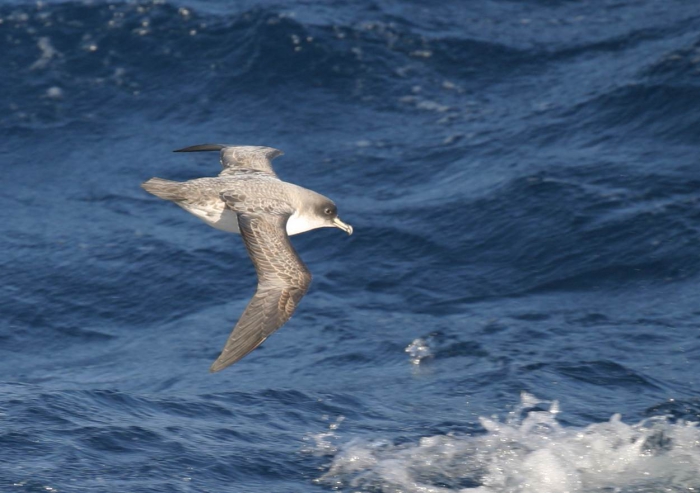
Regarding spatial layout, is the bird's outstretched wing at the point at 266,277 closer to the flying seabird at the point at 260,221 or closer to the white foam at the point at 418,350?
the flying seabird at the point at 260,221

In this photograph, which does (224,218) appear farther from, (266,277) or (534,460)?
(534,460)

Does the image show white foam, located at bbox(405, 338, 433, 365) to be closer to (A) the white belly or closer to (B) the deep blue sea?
(B) the deep blue sea

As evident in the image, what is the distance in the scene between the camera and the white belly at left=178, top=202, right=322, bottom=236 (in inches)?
389

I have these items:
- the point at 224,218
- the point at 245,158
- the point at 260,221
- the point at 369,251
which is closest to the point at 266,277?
the point at 260,221

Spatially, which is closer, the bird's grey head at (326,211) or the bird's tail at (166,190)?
the bird's tail at (166,190)

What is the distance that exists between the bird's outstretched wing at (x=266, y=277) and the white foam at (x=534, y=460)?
1.74 m

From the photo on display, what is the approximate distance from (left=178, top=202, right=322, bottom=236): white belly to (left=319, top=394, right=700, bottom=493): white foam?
6.39ft

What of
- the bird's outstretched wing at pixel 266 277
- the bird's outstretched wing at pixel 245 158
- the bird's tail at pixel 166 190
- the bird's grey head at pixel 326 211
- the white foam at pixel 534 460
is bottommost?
the white foam at pixel 534 460

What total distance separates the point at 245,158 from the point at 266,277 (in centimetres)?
278

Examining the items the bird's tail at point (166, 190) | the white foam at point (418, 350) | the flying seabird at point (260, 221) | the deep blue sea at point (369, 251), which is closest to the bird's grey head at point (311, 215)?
the flying seabird at point (260, 221)

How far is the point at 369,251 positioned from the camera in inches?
566

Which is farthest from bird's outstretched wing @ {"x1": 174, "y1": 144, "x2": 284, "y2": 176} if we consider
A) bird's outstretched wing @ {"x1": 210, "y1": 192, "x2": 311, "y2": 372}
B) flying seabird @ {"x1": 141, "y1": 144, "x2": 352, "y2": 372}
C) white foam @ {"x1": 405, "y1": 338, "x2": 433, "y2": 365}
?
white foam @ {"x1": 405, "y1": 338, "x2": 433, "y2": 365}

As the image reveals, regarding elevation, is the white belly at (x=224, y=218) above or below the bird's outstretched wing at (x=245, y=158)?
below

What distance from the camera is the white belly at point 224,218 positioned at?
32.4 feet
